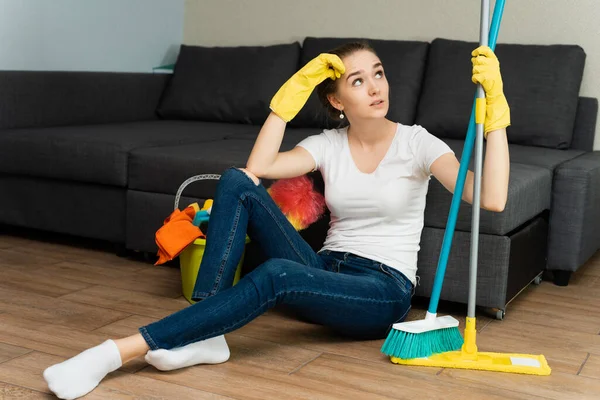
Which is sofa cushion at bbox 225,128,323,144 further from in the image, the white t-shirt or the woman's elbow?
the woman's elbow

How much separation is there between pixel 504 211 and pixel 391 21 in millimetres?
1716

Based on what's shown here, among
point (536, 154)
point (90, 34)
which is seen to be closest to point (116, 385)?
point (536, 154)

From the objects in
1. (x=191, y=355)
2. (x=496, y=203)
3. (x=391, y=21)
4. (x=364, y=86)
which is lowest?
(x=191, y=355)

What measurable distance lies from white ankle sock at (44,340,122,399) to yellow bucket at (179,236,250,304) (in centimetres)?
61

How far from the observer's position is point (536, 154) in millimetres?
2977

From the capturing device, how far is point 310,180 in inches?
93.6

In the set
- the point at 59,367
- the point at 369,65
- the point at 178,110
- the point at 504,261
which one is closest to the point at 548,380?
the point at 504,261

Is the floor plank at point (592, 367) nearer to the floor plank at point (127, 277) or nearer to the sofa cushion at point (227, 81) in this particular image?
the floor plank at point (127, 277)

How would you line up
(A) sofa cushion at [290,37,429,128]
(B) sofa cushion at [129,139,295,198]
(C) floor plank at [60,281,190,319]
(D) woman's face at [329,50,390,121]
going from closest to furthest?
(D) woman's face at [329,50,390,121]
(C) floor plank at [60,281,190,319]
(B) sofa cushion at [129,139,295,198]
(A) sofa cushion at [290,37,429,128]

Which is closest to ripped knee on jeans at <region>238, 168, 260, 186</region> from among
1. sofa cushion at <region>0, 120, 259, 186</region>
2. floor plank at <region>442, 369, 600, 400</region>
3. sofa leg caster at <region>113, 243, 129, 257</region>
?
floor plank at <region>442, 369, 600, 400</region>

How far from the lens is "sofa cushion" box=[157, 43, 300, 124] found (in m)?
3.76

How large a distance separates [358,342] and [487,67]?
760 millimetres

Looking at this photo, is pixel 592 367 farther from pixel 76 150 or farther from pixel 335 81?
pixel 76 150

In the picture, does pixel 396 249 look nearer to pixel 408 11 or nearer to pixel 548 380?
pixel 548 380
